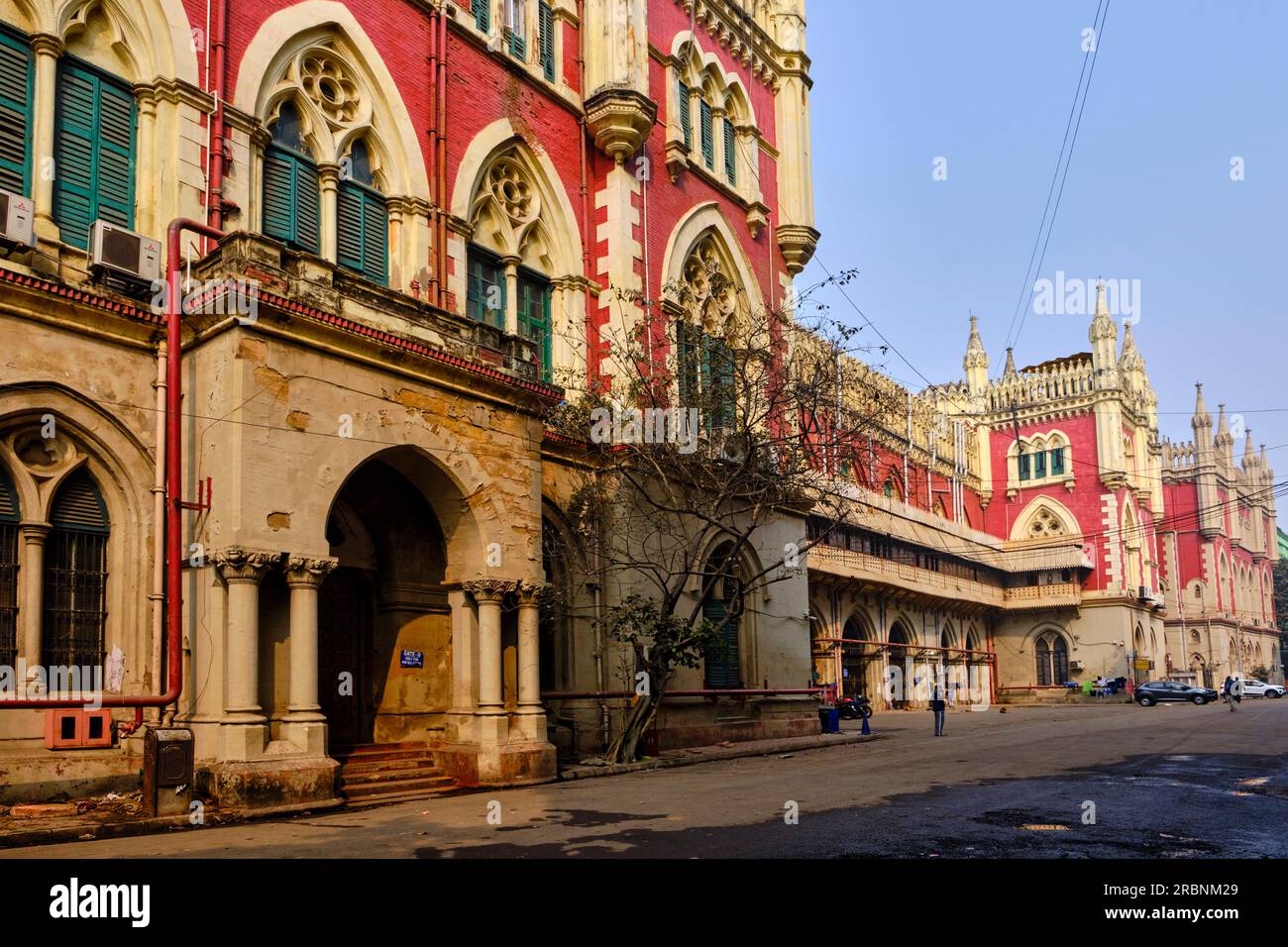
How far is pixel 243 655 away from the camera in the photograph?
12.6 meters

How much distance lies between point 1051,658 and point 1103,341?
17597mm

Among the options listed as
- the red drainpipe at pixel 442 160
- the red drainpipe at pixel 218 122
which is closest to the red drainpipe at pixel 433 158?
the red drainpipe at pixel 442 160

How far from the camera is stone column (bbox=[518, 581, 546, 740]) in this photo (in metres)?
16.4

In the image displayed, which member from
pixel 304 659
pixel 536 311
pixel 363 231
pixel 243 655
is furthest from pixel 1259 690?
pixel 243 655

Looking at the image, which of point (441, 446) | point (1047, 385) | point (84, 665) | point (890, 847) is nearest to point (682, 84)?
point (441, 446)

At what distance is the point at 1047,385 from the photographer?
208 feet

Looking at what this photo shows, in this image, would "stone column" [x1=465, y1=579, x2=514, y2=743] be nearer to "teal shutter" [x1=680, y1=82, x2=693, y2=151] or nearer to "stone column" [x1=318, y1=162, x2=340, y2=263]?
"stone column" [x1=318, y1=162, x2=340, y2=263]

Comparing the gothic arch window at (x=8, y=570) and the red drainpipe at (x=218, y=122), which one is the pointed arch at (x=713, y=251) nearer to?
the red drainpipe at (x=218, y=122)

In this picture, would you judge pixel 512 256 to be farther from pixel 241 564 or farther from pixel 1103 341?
pixel 1103 341

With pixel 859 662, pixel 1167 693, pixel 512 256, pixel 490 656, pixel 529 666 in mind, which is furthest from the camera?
pixel 1167 693

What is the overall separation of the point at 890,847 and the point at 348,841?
16.0 feet

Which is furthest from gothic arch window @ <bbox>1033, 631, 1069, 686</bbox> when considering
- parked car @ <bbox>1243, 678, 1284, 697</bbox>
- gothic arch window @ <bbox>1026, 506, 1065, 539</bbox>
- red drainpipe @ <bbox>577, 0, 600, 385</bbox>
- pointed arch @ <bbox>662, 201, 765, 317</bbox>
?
red drainpipe @ <bbox>577, 0, 600, 385</bbox>

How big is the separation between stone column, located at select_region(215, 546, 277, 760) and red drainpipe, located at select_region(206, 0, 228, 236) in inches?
183

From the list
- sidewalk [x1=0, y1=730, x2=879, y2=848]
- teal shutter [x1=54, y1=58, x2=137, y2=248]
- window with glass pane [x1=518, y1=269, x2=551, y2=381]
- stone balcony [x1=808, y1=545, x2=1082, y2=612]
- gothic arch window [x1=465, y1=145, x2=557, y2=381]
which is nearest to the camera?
sidewalk [x1=0, y1=730, x2=879, y2=848]
